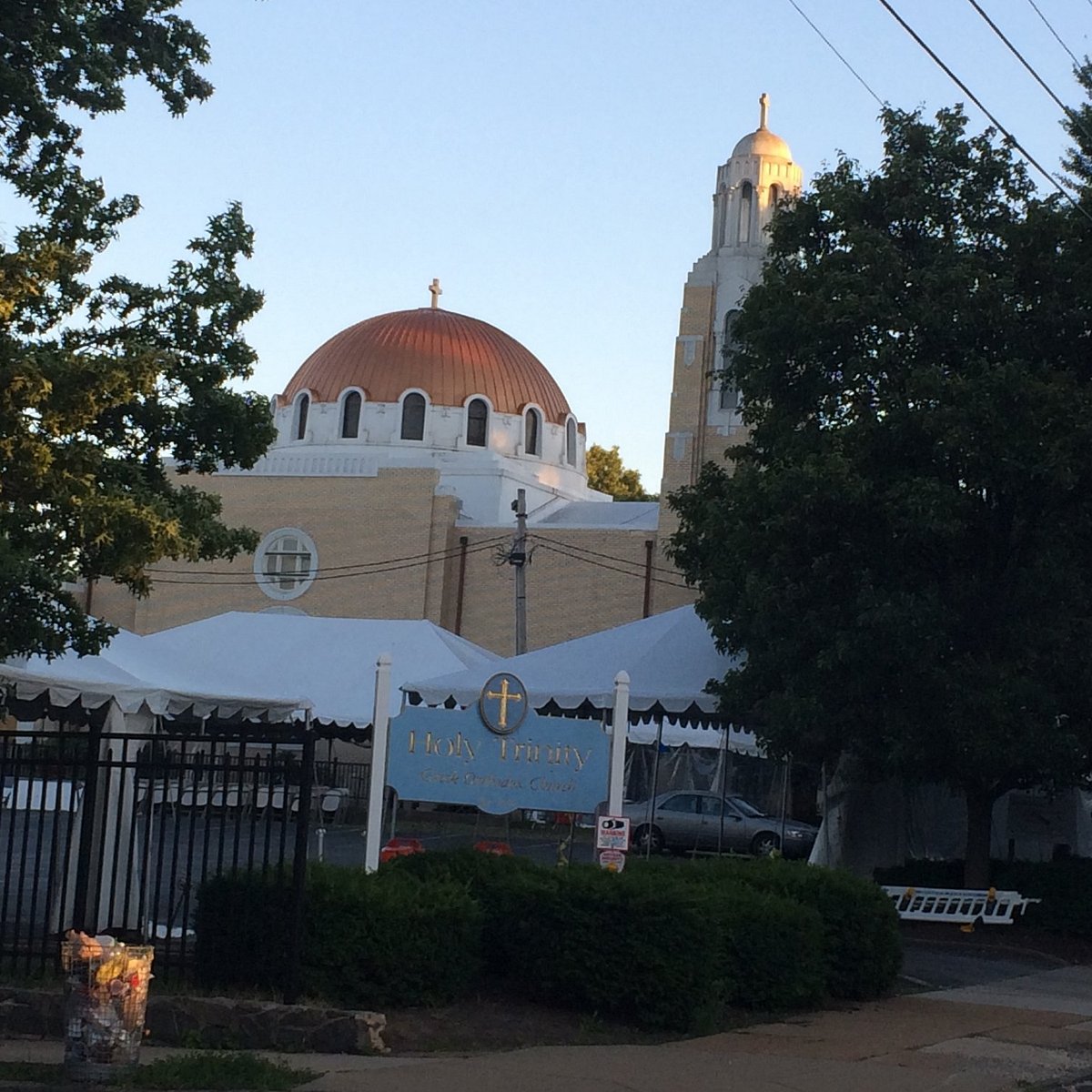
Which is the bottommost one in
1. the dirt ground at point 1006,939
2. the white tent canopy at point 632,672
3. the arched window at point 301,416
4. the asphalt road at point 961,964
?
the asphalt road at point 961,964

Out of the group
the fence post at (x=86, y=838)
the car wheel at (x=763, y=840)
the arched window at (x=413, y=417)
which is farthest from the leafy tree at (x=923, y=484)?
the arched window at (x=413, y=417)

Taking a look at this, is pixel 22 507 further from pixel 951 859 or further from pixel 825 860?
pixel 951 859

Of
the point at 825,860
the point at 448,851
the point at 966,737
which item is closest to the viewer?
the point at 448,851

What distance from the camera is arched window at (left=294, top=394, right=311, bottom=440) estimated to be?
2386 inches

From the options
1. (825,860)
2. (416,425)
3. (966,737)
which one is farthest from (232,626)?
(416,425)

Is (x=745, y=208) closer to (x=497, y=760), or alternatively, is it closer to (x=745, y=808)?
(x=745, y=808)

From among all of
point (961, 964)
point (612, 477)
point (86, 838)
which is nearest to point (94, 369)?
point (86, 838)

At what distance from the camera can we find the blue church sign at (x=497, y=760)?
13.1 meters

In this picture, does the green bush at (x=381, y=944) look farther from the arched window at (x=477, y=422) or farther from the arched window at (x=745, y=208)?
the arched window at (x=477, y=422)

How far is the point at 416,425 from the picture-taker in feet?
195

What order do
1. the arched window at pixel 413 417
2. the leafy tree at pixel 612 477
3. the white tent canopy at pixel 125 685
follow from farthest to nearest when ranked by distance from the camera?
the leafy tree at pixel 612 477
the arched window at pixel 413 417
the white tent canopy at pixel 125 685

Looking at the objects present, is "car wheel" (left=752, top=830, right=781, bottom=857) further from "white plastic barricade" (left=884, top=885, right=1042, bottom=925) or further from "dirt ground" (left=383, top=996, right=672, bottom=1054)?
"dirt ground" (left=383, top=996, right=672, bottom=1054)

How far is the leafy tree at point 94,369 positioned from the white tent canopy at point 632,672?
7559 millimetres

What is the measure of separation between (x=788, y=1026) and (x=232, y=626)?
75.4ft
